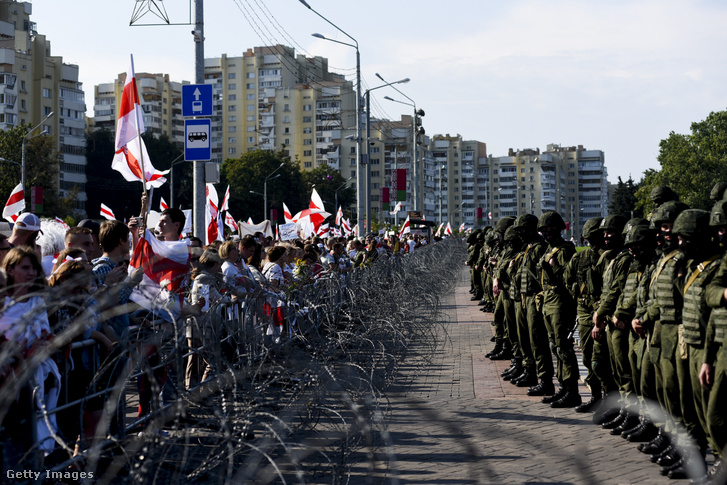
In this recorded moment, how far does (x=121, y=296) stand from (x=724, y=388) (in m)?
4.16

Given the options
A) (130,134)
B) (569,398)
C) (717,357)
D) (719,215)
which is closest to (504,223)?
(569,398)

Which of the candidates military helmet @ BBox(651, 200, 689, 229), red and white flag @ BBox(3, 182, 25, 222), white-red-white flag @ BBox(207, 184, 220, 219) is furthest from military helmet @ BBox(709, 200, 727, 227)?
white-red-white flag @ BBox(207, 184, 220, 219)

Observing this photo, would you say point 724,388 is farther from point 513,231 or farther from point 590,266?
point 513,231

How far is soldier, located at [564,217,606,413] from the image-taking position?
367 inches

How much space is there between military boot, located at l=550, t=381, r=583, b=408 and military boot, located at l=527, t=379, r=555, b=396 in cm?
62

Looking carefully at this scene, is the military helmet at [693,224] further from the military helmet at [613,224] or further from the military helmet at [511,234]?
the military helmet at [511,234]

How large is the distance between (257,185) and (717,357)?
293ft

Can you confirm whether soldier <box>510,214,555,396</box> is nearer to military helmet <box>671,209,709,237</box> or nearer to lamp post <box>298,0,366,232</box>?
military helmet <box>671,209,709,237</box>

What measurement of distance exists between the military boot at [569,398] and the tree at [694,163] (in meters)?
87.2

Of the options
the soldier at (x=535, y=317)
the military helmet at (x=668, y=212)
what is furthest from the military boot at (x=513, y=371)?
the military helmet at (x=668, y=212)

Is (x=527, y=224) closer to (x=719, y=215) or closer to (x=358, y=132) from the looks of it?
(x=719, y=215)

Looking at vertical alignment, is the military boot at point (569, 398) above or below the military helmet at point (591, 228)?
below

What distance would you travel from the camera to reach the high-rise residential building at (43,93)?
93375 millimetres

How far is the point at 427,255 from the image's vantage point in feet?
76.0
